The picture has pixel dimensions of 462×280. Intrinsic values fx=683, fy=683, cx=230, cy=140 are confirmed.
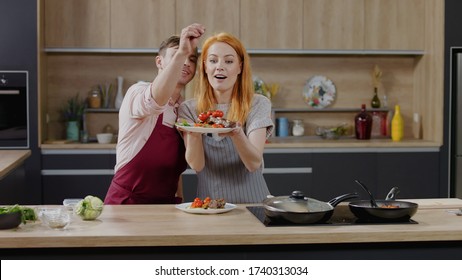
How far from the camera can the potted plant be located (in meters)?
5.93

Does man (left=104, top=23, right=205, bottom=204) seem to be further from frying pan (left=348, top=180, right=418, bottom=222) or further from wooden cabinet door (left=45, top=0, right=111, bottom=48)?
wooden cabinet door (left=45, top=0, right=111, bottom=48)

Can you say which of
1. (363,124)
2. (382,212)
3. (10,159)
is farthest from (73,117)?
(382,212)

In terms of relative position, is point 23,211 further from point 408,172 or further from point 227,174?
point 408,172

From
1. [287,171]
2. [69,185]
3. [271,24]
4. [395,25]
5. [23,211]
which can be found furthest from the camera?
[395,25]

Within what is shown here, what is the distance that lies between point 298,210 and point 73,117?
3.87m

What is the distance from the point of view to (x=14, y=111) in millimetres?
5520

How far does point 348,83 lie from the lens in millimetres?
6316

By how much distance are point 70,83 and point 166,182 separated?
323cm

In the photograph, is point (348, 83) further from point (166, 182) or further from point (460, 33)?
point (166, 182)

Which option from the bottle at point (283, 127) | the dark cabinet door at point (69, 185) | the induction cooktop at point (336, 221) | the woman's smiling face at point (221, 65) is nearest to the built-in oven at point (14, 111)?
the dark cabinet door at point (69, 185)

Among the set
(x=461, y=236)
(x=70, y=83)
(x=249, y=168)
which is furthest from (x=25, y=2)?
(x=461, y=236)

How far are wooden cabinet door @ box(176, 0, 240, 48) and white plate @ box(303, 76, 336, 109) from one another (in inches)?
35.6

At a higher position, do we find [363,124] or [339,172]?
[363,124]

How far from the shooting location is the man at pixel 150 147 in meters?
3.01
